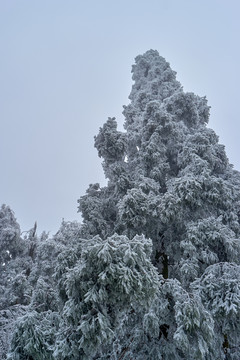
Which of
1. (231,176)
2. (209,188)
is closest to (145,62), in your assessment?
(231,176)

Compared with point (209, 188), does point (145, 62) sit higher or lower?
higher

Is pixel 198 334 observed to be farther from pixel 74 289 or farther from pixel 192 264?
pixel 74 289

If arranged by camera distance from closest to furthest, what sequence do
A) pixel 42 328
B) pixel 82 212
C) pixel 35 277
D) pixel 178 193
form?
pixel 42 328, pixel 178 193, pixel 82 212, pixel 35 277

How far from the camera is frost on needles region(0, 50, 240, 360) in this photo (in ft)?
17.3

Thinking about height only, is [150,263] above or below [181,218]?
below

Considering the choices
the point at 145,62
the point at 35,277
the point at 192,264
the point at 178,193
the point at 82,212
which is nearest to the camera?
the point at 192,264

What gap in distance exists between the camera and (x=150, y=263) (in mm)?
5469

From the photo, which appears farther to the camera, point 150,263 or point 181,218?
point 181,218

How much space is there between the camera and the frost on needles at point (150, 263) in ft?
17.3

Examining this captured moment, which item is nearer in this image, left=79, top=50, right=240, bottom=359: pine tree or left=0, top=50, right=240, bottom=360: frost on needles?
left=0, top=50, right=240, bottom=360: frost on needles

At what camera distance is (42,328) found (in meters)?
Answer: 6.60

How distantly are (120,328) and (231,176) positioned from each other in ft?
23.8

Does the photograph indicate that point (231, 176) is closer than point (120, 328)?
No

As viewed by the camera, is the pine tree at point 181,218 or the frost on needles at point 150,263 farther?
the pine tree at point 181,218
